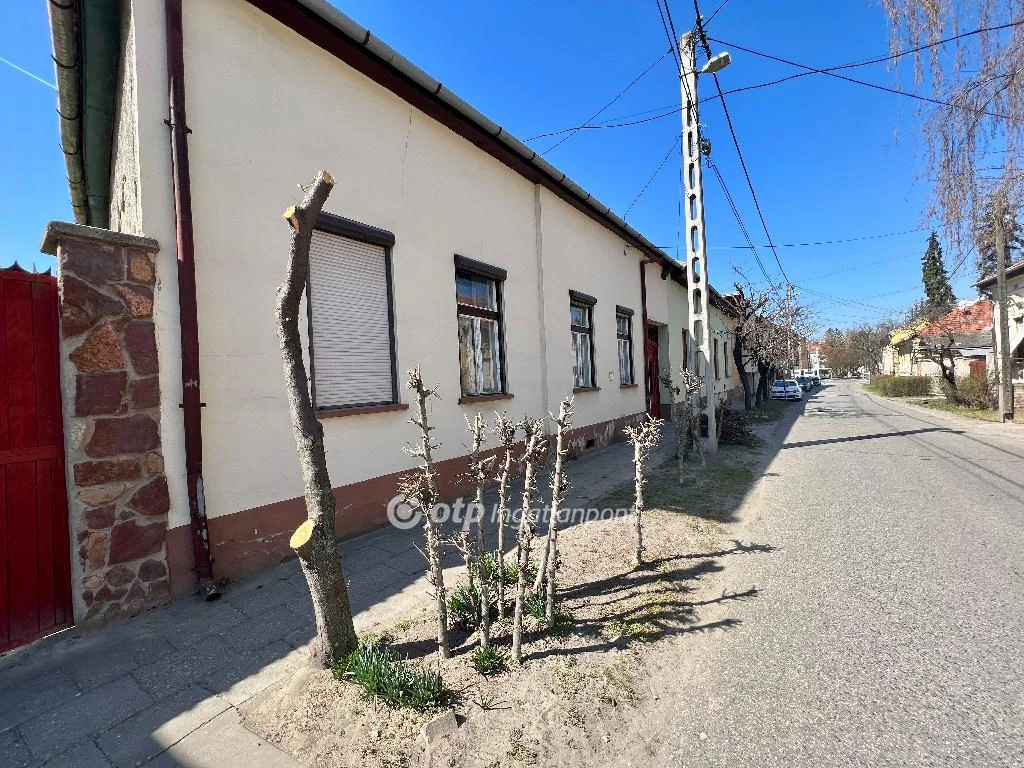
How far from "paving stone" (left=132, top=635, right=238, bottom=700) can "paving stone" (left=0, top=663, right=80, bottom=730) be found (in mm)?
306

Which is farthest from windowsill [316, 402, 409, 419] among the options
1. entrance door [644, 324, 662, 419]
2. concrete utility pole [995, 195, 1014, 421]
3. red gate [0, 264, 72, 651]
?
concrete utility pole [995, 195, 1014, 421]

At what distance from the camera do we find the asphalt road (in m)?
1.93

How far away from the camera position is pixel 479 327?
21.5 ft

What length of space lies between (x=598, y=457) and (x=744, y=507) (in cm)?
327

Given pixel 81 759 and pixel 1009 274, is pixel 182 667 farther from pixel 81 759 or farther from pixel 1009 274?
pixel 1009 274

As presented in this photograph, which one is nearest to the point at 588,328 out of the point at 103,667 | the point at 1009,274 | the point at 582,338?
the point at 582,338

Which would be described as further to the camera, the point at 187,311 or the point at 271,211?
the point at 271,211

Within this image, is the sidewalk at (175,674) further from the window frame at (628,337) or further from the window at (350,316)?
the window frame at (628,337)

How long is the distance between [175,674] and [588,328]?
830cm

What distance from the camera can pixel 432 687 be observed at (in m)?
2.15

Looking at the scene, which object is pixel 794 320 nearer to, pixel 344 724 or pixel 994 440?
pixel 994 440

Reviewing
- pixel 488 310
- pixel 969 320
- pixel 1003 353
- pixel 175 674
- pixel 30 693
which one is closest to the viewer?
pixel 30 693

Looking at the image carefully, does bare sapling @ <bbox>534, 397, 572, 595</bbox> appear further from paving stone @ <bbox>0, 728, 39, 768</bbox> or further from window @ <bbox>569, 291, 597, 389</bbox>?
window @ <bbox>569, 291, 597, 389</bbox>

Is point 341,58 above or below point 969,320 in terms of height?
above
